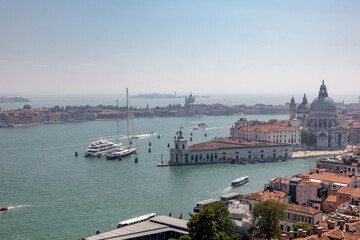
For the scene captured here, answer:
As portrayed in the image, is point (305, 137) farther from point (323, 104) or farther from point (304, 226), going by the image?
point (304, 226)

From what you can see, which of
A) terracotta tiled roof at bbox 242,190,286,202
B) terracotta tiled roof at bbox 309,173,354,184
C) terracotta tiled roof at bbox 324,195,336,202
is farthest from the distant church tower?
terracotta tiled roof at bbox 324,195,336,202

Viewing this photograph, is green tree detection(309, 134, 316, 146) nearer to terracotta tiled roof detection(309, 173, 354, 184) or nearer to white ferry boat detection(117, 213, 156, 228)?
terracotta tiled roof detection(309, 173, 354, 184)

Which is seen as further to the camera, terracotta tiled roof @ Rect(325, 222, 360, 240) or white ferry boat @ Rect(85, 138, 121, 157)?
white ferry boat @ Rect(85, 138, 121, 157)

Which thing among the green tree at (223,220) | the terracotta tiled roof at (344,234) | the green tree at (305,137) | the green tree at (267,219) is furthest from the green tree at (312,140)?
the terracotta tiled roof at (344,234)

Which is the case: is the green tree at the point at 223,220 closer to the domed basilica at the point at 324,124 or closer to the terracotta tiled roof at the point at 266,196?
the terracotta tiled roof at the point at 266,196

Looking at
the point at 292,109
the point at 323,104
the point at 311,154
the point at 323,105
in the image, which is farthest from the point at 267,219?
the point at 292,109
